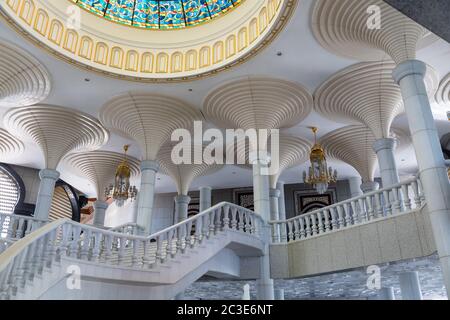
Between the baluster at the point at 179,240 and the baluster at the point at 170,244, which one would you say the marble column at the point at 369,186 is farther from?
the baluster at the point at 170,244

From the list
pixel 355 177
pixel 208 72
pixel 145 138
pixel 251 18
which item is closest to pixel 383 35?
pixel 251 18

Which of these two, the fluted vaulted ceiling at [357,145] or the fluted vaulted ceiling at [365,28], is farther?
the fluted vaulted ceiling at [357,145]

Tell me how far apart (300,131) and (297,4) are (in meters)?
5.71

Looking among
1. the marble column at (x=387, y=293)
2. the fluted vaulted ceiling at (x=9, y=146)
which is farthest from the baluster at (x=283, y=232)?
the fluted vaulted ceiling at (x=9, y=146)

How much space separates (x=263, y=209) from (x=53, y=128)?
682cm

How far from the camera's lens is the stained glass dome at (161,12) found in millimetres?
10336

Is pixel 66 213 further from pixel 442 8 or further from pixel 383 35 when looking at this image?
pixel 442 8

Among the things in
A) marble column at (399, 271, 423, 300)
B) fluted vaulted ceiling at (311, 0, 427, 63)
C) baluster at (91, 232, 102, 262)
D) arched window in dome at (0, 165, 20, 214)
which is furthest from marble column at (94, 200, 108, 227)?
marble column at (399, 271, 423, 300)

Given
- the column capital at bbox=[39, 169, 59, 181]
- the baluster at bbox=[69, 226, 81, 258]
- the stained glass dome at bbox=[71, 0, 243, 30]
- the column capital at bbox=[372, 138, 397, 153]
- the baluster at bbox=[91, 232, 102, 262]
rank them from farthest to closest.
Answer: the column capital at bbox=[39, 169, 59, 181]
the stained glass dome at bbox=[71, 0, 243, 30]
the column capital at bbox=[372, 138, 397, 153]
the baluster at bbox=[91, 232, 102, 262]
the baluster at bbox=[69, 226, 81, 258]

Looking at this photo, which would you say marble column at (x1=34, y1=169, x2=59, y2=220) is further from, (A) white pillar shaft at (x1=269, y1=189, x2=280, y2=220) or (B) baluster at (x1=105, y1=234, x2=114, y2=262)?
(A) white pillar shaft at (x1=269, y1=189, x2=280, y2=220)

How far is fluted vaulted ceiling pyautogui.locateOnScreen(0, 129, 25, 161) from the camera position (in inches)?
519

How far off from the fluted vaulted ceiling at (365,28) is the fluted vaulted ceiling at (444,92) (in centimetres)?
315

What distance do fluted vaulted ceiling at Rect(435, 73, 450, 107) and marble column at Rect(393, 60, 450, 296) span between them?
13.6 ft
